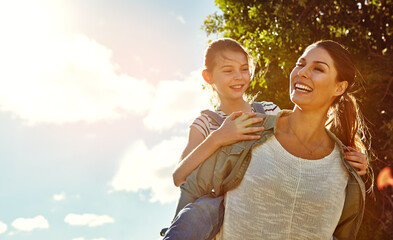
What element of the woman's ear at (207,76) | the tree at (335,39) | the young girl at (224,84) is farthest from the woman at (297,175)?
the tree at (335,39)

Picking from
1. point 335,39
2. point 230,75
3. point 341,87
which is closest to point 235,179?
point 341,87

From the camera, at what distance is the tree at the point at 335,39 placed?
9.99m

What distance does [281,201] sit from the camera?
3.39 m

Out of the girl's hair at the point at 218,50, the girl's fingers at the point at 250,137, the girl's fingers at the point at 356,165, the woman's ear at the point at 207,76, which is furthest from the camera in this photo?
the woman's ear at the point at 207,76

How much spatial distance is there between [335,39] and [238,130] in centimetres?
779

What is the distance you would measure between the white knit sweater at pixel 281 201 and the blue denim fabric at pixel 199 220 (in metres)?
0.08

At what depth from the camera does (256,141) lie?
352cm

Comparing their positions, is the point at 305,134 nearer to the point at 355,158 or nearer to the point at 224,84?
the point at 355,158

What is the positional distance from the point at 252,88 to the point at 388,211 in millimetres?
3865

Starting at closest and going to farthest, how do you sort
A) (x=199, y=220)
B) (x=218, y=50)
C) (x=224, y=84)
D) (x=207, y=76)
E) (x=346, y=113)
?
(x=199, y=220) < (x=346, y=113) < (x=224, y=84) < (x=218, y=50) < (x=207, y=76)

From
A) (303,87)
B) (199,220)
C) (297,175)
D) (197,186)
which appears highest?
(303,87)

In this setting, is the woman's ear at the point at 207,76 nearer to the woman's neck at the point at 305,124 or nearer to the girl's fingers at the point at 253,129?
the woman's neck at the point at 305,124

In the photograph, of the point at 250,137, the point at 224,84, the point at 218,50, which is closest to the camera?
the point at 250,137

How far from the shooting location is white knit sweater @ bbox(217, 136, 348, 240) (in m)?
3.37
